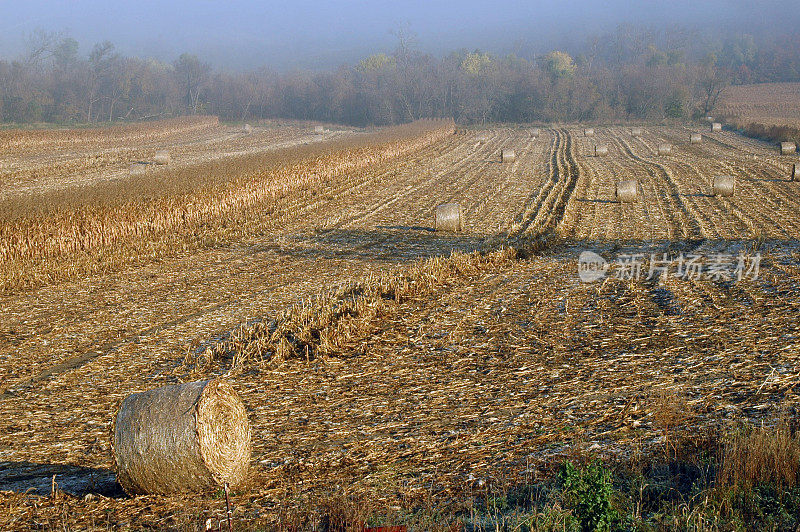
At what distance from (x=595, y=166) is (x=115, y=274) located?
82.9ft

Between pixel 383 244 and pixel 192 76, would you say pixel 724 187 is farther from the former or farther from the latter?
pixel 192 76

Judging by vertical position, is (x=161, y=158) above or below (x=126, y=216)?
above

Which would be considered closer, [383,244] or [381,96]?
[383,244]

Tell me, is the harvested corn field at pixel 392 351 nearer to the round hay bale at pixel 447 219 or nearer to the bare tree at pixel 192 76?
the round hay bale at pixel 447 219

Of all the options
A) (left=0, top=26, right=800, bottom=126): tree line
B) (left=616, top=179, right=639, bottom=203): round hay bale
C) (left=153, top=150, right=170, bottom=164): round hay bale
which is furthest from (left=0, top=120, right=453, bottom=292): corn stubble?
(left=0, top=26, right=800, bottom=126): tree line

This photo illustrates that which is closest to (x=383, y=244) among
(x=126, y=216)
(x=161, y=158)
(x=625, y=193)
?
(x=126, y=216)

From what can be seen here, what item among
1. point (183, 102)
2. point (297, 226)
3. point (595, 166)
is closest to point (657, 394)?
point (297, 226)

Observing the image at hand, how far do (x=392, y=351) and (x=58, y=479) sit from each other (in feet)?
15.8

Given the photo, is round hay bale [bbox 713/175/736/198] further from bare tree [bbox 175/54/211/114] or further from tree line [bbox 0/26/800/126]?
bare tree [bbox 175/54/211/114]

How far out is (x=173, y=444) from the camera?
6.65 meters

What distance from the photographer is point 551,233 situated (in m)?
19.7

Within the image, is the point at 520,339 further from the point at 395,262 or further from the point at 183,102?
the point at 183,102

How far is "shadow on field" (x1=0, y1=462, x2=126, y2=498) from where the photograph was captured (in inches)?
273

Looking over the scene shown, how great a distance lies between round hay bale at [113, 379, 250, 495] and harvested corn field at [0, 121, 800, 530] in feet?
0.60
